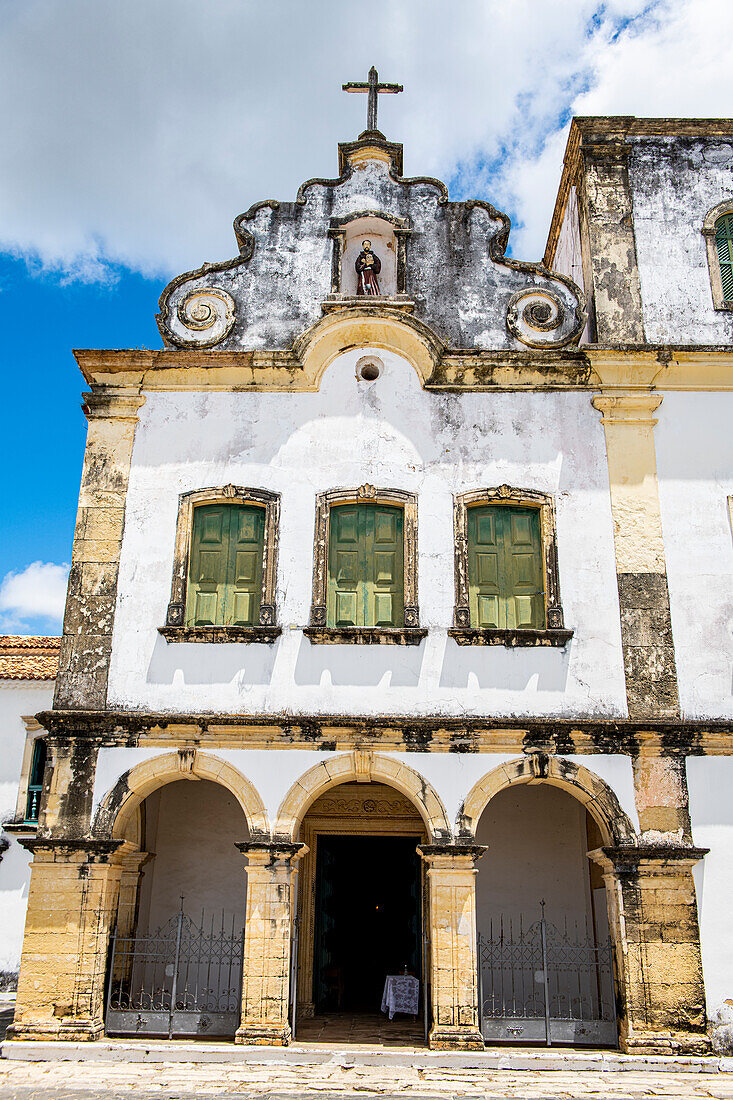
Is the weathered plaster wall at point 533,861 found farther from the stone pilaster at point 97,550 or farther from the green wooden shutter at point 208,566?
Result: the stone pilaster at point 97,550

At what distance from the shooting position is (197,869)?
42.1 feet

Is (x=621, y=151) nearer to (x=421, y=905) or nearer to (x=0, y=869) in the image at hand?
(x=421, y=905)

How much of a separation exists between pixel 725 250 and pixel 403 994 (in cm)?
1076

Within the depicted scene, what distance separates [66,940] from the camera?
33.7 feet

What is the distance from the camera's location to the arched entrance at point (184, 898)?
38.3 feet

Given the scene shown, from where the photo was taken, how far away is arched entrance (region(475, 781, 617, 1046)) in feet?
39.5

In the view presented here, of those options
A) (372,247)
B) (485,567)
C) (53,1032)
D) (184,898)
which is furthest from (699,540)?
(53,1032)

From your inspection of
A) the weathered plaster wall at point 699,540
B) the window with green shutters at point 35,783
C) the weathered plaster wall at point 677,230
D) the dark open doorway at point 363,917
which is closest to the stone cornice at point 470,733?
the weathered plaster wall at point 699,540

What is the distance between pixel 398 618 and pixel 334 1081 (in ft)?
16.0

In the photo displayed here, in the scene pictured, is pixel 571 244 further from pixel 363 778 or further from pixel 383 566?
pixel 363 778

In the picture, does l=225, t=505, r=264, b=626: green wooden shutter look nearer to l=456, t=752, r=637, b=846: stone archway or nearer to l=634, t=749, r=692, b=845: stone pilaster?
l=456, t=752, r=637, b=846: stone archway

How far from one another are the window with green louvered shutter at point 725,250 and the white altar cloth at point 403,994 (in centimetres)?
981

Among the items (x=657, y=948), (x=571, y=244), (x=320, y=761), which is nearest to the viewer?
(x=657, y=948)

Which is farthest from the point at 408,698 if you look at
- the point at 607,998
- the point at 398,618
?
the point at 607,998
